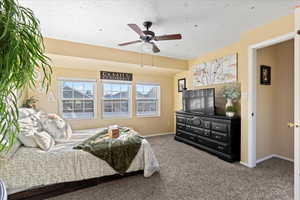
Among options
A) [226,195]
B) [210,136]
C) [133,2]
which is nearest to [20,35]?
[133,2]

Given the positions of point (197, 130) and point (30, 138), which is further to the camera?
point (197, 130)

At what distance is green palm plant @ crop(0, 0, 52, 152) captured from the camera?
566mm

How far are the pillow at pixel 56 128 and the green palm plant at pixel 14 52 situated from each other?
2.18 metres

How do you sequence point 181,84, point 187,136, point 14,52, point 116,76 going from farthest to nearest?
1. point 181,84
2. point 116,76
3. point 187,136
4. point 14,52

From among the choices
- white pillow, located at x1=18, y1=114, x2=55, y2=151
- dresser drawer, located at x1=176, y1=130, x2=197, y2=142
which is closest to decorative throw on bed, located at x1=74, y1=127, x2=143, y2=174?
white pillow, located at x1=18, y1=114, x2=55, y2=151

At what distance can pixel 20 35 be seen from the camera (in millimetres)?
599

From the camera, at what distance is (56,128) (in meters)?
2.63

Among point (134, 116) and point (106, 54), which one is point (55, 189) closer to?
point (106, 54)

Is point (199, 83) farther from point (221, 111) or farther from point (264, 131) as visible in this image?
point (264, 131)

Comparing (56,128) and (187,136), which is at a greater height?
(56,128)

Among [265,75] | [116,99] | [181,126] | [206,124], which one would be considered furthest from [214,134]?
[116,99]

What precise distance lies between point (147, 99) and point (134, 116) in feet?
2.55

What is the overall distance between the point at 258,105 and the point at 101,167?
121 inches

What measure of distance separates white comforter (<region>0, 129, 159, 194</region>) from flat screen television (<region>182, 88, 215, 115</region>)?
2.23 m
